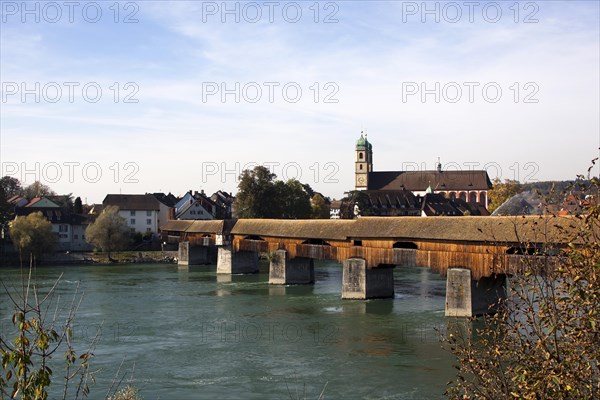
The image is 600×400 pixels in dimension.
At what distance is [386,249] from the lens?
27266mm

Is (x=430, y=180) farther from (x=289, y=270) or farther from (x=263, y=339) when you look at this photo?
(x=263, y=339)

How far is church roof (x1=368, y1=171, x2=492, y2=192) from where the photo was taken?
96.6 meters

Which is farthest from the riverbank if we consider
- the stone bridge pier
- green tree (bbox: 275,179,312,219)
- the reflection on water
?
the reflection on water

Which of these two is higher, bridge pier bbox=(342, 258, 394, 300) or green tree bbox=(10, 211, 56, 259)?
green tree bbox=(10, 211, 56, 259)

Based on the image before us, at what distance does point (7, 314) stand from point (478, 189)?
79.7 m

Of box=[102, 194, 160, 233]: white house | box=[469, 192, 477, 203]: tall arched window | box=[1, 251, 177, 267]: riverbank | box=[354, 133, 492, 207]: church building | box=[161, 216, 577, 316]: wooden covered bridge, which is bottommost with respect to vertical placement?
box=[1, 251, 177, 267]: riverbank

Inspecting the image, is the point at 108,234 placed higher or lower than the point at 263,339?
higher

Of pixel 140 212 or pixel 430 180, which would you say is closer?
pixel 140 212

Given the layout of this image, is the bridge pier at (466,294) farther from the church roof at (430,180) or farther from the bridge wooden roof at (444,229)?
the church roof at (430,180)

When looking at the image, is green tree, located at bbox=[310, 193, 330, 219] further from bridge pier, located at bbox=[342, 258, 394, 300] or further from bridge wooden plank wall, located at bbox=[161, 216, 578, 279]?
bridge pier, located at bbox=[342, 258, 394, 300]

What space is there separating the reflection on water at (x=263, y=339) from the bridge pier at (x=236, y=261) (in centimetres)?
710

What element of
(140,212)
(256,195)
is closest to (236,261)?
(256,195)

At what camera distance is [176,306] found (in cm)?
2780

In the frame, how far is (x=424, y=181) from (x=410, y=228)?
75.5m
